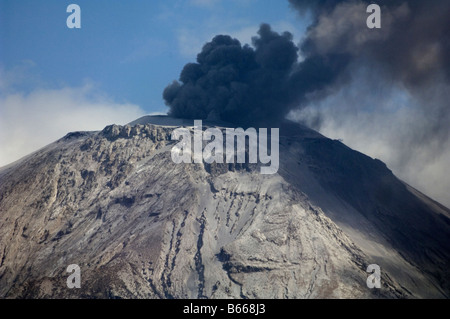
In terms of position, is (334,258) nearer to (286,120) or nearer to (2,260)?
(2,260)

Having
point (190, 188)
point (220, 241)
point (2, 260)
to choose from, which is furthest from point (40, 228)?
point (220, 241)

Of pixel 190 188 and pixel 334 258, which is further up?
pixel 190 188

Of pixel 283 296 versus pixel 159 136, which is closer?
pixel 283 296

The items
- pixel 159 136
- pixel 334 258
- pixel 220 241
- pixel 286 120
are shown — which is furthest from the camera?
pixel 286 120
